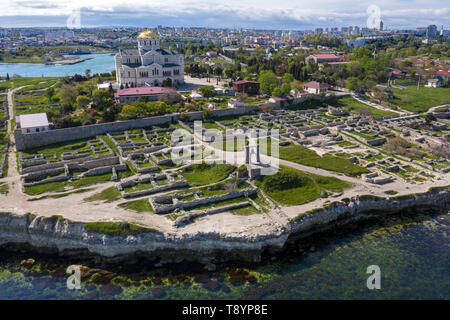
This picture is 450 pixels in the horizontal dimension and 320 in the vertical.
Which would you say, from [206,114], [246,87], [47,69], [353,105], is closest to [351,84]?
[353,105]

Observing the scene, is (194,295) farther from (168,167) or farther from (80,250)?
→ (168,167)

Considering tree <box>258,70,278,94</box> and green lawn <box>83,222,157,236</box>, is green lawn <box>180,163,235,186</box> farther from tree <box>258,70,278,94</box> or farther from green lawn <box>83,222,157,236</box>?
tree <box>258,70,278,94</box>

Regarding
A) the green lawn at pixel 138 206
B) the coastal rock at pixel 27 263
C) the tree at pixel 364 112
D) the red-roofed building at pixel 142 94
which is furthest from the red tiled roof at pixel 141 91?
the coastal rock at pixel 27 263

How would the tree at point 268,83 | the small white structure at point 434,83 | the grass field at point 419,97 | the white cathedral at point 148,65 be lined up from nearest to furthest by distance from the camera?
the grass field at point 419,97 < the tree at point 268,83 < the white cathedral at point 148,65 < the small white structure at point 434,83

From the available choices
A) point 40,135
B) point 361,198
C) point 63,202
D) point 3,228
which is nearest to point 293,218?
point 361,198

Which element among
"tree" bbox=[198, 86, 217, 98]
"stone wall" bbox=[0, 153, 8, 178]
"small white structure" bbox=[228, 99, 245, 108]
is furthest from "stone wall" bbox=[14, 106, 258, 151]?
"tree" bbox=[198, 86, 217, 98]

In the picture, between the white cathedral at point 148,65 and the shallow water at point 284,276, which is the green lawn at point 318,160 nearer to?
the shallow water at point 284,276

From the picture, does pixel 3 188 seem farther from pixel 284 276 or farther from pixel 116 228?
pixel 284 276
